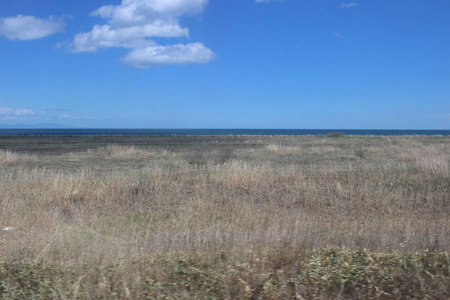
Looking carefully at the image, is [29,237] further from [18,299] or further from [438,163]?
[438,163]

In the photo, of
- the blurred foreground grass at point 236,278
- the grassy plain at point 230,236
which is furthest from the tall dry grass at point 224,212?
the blurred foreground grass at point 236,278

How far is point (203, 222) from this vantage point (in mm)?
7516

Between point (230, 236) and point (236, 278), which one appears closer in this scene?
point (236, 278)

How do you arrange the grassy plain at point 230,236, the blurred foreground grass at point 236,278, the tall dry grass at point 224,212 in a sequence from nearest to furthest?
the blurred foreground grass at point 236,278 < the grassy plain at point 230,236 < the tall dry grass at point 224,212

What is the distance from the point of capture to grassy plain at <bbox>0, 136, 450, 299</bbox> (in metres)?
3.97

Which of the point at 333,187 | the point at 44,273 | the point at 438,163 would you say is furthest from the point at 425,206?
the point at 44,273

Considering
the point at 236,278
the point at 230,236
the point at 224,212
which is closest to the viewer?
the point at 236,278

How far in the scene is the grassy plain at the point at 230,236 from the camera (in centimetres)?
397

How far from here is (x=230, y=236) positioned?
5895mm

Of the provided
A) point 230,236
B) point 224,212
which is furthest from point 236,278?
point 224,212

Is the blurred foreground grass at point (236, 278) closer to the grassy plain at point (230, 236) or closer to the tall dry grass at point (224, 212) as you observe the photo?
the grassy plain at point (230, 236)

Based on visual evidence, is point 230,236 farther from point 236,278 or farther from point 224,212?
point 224,212

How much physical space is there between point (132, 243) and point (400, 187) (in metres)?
8.52

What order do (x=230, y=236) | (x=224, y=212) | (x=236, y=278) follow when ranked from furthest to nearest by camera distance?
(x=224, y=212) < (x=230, y=236) < (x=236, y=278)
